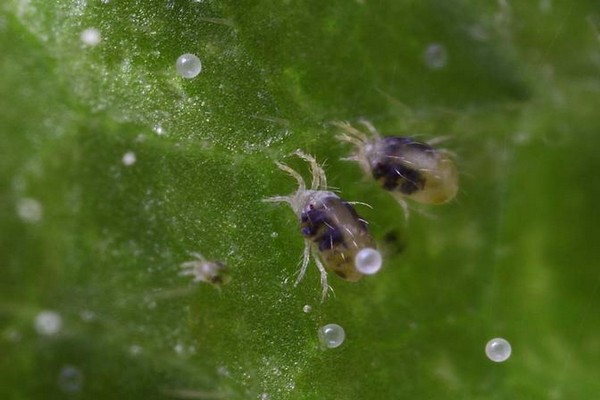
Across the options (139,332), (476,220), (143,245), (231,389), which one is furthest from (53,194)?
(476,220)

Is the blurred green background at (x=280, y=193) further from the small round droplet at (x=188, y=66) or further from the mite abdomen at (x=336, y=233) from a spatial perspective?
the mite abdomen at (x=336, y=233)

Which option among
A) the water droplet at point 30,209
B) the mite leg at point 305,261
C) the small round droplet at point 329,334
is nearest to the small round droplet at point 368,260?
the mite leg at point 305,261

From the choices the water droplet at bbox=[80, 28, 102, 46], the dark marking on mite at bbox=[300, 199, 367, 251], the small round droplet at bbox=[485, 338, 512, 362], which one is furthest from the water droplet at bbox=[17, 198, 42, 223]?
the small round droplet at bbox=[485, 338, 512, 362]

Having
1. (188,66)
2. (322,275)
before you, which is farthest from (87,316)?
(188,66)

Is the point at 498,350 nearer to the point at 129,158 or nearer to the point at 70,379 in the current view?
the point at 129,158

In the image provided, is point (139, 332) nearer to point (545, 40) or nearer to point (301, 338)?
point (301, 338)

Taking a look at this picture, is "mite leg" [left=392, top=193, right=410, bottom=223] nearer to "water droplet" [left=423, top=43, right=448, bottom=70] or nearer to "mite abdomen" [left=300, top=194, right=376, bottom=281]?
"mite abdomen" [left=300, top=194, right=376, bottom=281]
